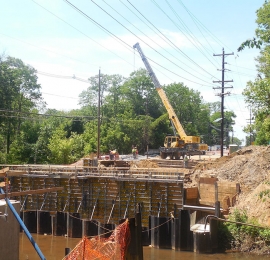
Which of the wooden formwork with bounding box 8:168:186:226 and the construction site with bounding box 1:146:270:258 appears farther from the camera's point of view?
the wooden formwork with bounding box 8:168:186:226

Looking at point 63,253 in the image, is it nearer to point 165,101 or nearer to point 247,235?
point 247,235

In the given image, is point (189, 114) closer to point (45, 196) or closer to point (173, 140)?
point (173, 140)

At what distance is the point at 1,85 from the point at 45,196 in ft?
72.9

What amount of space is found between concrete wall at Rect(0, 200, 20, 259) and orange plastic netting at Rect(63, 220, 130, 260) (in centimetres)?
178

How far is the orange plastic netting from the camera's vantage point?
11.1 m

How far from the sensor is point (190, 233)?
19047mm

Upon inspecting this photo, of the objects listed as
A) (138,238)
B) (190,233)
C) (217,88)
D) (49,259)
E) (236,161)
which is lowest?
(49,259)

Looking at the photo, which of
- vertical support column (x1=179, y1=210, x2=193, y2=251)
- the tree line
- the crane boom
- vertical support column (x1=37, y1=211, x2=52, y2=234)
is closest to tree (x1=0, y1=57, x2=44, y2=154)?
the tree line

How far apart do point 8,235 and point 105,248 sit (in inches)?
154

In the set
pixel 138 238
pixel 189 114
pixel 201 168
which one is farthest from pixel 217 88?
pixel 189 114

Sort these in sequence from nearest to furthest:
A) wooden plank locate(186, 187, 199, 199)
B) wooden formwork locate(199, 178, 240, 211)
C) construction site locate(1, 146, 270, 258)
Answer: construction site locate(1, 146, 270, 258) < wooden plank locate(186, 187, 199, 199) < wooden formwork locate(199, 178, 240, 211)

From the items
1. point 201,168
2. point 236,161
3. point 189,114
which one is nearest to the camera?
point 236,161

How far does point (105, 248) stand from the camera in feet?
40.9

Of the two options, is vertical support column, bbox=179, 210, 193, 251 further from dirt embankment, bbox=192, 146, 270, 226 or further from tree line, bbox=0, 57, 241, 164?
tree line, bbox=0, 57, 241, 164
